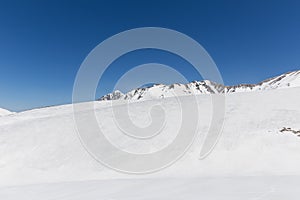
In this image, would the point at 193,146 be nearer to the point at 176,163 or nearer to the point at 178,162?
the point at 178,162

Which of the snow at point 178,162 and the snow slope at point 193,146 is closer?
the snow at point 178,162

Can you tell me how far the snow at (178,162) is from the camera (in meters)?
7.56

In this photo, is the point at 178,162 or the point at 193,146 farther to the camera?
the point at 193,146

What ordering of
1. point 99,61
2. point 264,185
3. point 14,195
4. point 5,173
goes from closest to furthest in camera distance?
point 264,185, point 14,195, point 5,173, point 99,61

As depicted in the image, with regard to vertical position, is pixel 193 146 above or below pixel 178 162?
above

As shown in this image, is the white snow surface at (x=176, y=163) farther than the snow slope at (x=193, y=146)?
No

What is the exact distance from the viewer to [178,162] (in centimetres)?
1159

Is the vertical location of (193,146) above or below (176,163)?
above

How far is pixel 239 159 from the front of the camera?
11047 mm

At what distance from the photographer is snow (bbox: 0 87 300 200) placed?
7562 millimetres

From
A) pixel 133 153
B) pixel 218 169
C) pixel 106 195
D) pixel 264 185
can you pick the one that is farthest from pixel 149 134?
pixel 264 185

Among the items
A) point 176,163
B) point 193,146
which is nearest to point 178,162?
point 176,163

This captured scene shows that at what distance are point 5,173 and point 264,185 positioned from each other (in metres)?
12.3

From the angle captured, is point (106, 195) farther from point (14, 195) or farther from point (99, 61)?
point (99, 61)
